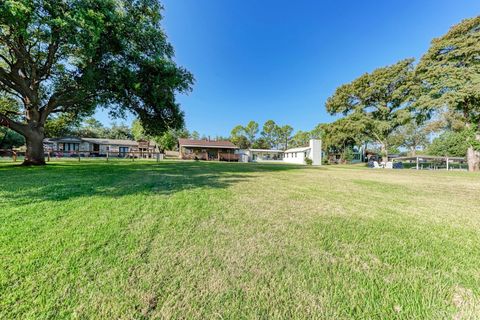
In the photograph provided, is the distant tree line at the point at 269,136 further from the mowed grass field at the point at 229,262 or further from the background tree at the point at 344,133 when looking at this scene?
the mowed grass field at the point at 229,262

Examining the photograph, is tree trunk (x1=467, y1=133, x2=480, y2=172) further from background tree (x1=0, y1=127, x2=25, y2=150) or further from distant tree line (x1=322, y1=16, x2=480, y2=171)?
background tree (x1=0, y1=127, x2=25, y2=150)

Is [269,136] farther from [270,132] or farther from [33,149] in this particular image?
[33,149]

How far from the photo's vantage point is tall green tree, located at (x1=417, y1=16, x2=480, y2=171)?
15977 millimetres

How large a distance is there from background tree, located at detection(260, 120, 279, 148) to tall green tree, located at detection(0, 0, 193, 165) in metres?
44.7

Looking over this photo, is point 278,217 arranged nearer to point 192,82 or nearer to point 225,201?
point 225,201

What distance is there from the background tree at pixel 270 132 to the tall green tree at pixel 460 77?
37.7 metres

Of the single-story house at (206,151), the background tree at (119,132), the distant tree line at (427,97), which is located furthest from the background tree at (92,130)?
the distant tree line at (427,97)

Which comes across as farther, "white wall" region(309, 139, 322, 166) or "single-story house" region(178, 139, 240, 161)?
"white wall" region(309, 139, 322, 166)

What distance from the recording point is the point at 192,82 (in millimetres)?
11305

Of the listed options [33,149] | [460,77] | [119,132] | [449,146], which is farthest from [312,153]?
Result: [119,132]

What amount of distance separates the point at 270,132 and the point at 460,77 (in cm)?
4051

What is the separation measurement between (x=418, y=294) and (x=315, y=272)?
829 millimetres

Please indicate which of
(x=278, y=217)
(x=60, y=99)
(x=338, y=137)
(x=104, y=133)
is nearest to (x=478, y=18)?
(x=338, y=137)

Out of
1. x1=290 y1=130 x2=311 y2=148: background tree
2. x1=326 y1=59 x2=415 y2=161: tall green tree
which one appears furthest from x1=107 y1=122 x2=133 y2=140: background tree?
x1=326 y1=59 x2=415 y2=161: tall green tree
